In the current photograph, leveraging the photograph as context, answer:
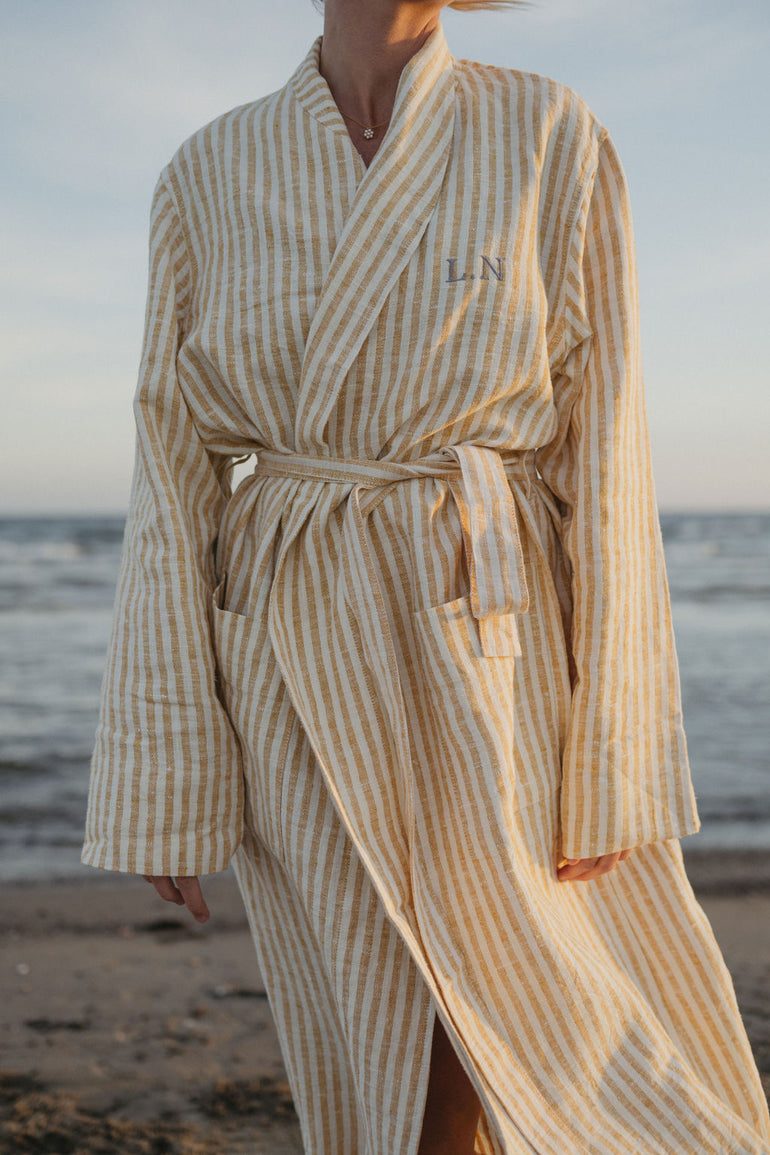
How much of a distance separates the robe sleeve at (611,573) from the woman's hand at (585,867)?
0.03 m

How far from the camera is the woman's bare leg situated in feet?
4.33

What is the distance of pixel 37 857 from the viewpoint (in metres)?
3.77

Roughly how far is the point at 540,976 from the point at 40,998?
181cm

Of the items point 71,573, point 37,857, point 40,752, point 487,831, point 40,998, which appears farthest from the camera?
point 71,573

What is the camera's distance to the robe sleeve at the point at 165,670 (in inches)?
52.8

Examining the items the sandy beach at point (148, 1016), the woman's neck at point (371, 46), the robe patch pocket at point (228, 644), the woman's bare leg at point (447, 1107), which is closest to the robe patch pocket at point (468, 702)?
the robe patch pocket at point (228, 644)

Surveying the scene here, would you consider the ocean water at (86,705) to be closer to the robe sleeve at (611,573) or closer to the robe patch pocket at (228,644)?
the robe patch pocket at (228,644)

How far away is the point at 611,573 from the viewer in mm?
1291

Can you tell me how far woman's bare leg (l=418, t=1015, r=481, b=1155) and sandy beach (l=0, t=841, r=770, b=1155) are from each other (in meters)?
0.70

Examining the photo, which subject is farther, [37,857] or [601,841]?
[37,857]

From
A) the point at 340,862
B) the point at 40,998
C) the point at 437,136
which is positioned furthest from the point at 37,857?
the point at 437,136

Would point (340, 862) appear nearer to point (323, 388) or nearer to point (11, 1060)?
point (323, 388)

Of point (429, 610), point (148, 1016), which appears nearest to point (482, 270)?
point (429, 610)

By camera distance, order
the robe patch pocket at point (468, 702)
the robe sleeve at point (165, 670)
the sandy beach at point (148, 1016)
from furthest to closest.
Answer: the sandy beach at point (148, 1016) < the robe sleeve at point (165, 670) < the robe patch pocket at point (468, 702)
